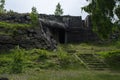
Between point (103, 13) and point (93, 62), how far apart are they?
469cm

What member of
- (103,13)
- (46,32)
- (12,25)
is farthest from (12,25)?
(103,13)

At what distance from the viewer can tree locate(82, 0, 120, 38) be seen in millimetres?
30781

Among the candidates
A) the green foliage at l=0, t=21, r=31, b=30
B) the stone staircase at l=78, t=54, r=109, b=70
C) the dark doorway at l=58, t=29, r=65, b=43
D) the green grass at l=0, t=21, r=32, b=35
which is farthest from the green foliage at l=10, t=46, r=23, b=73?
the dark doorway at l=58, t=29, r=65, b=43

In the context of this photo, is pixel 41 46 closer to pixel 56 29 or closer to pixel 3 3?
pixel 56 29

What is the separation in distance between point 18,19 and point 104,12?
42.4 ft

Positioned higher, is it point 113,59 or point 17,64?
point 17,64

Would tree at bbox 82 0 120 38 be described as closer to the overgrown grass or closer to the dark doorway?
the overgrown grass

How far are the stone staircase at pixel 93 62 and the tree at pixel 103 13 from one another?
244 cm

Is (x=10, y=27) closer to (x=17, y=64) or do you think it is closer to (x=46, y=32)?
(x=46, y=32)

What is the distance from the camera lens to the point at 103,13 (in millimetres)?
31219

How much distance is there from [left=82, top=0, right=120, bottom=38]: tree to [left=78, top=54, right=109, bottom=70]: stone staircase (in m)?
2.44

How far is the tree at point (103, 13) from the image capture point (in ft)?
101

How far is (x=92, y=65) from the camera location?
2861 cm

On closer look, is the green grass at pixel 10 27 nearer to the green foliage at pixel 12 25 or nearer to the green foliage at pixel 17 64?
the green foliage at pixel 12 25
